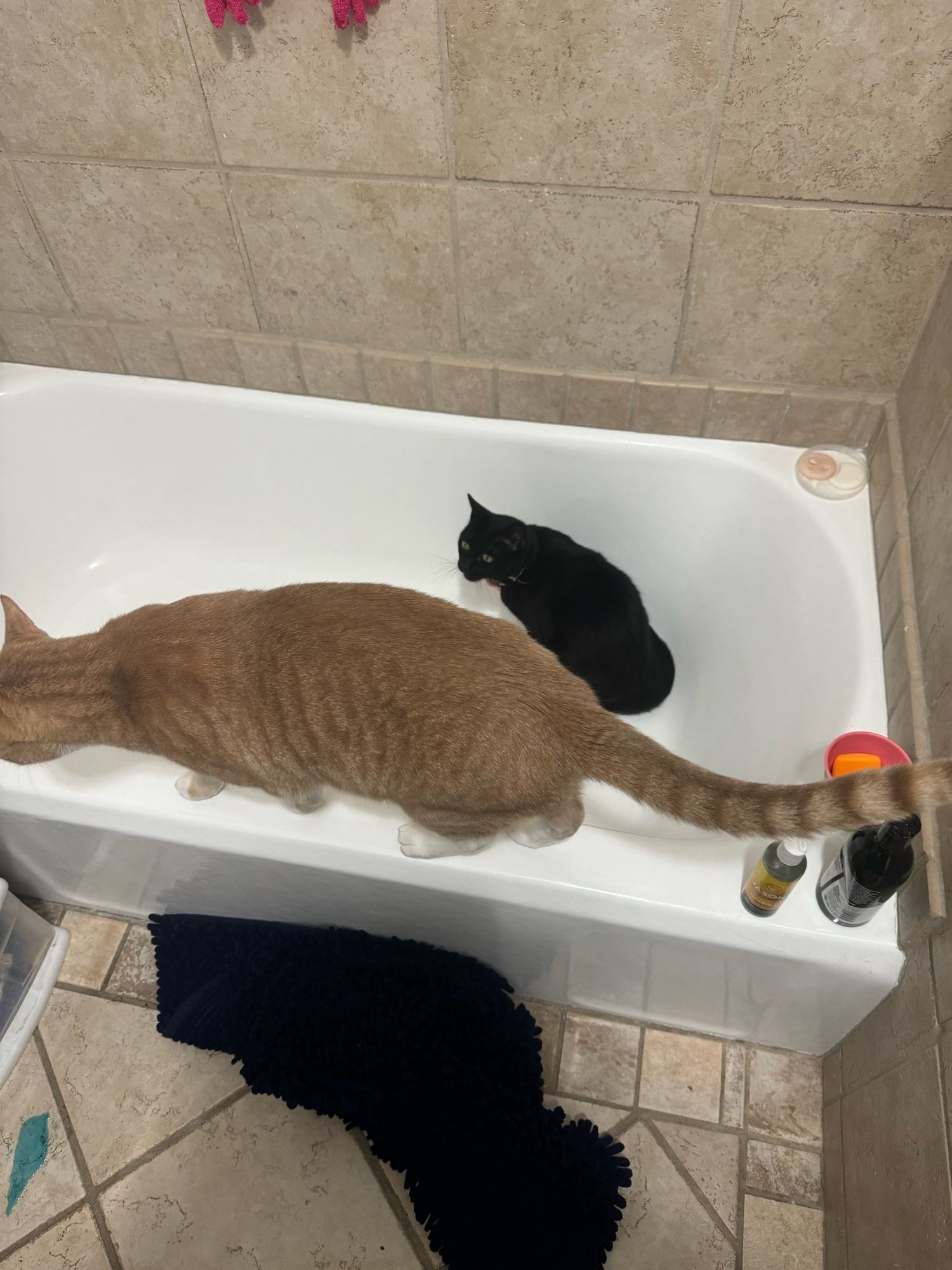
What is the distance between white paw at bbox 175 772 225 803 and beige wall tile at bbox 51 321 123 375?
0.82 metres

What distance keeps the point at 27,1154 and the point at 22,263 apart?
4.53ft

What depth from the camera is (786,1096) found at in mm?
1095

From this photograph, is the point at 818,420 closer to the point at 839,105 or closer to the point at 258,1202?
the point at 839,105

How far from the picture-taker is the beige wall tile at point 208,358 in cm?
125

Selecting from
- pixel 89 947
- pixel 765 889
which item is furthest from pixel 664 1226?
pixel 89 947

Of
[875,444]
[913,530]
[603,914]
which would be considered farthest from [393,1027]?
[875,444]

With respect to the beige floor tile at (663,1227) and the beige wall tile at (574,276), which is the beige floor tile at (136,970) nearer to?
the beige floor tile at (663,1227)

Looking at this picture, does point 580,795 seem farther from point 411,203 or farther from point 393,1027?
point 411,203

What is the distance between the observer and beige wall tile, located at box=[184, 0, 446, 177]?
88 centimetres

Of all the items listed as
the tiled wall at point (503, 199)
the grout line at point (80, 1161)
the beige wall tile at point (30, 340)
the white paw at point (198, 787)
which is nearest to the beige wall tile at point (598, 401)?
the tiled wall at point (503, 199)

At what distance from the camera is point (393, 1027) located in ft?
3.49

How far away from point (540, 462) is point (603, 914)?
744mm

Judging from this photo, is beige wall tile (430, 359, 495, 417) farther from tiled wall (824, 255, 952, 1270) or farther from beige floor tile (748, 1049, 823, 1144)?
beige floor tile (748, 1049, 823, 1144)

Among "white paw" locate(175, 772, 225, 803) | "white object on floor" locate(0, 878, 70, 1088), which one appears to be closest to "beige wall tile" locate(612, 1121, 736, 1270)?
"white paw" locate(175, 772, 225, 803)
